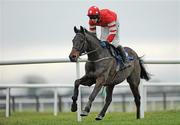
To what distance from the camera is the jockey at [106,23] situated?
941 centimetres

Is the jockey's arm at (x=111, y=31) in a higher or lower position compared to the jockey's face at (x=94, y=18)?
lower

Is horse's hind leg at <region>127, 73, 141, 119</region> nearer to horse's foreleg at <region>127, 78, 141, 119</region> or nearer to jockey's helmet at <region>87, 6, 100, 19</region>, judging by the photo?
horse's foreleg at <region>127, 78, 141, 119</region>

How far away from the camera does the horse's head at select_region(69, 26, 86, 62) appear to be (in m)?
8.80

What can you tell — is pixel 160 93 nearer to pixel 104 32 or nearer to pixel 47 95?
pixel 47 95

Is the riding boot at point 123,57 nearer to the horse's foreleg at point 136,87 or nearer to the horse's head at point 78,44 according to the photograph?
the horse's foreleg at point 136,87

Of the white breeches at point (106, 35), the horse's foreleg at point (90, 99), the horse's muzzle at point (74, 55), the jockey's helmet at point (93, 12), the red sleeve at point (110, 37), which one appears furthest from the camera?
the white breeches at point (106, 35)

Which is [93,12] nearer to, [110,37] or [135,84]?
[110,37]

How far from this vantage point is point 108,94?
10.3 meters

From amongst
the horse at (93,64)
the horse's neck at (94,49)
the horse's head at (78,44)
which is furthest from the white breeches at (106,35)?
the horse's head at (78,44)

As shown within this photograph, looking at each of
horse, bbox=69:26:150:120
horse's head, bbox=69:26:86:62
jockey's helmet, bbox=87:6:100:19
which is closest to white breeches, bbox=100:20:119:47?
horse, bbox=69:26:150:120

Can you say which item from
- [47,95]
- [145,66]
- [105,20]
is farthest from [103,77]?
[47,95]

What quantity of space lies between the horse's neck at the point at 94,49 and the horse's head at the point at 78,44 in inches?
8.6

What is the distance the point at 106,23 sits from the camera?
972 cm

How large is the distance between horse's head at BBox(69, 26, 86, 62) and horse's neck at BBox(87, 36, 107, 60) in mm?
218
